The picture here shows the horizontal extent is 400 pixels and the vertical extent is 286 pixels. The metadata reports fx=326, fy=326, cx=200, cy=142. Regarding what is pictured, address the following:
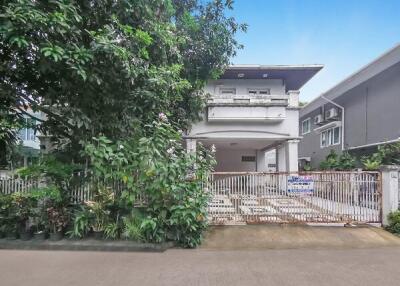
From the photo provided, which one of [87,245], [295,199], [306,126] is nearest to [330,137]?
[306,126]

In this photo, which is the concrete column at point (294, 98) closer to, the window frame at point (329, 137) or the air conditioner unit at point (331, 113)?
the air conditioner unit at point (331, 113)

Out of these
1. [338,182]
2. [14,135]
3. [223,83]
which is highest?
[223,83]

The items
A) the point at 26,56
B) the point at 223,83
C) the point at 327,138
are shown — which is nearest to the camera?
the point at 26,56

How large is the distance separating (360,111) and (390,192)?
9057 mm

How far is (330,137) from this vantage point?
65.3 ft

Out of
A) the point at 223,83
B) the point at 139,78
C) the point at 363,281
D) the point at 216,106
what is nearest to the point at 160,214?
the point at 139,78

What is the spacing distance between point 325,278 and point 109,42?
541cm

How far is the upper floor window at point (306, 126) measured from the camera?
77.2 ft

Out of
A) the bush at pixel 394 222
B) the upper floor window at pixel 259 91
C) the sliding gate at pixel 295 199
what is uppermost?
the upper floor window at pixel 259 91

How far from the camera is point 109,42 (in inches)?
236

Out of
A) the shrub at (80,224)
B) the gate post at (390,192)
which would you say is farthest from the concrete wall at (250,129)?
the shrub at (80,224)

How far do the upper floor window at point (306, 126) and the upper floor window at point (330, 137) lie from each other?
2.63 m

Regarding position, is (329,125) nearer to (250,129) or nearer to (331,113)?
(331,113)

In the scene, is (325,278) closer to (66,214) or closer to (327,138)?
(66,214)
